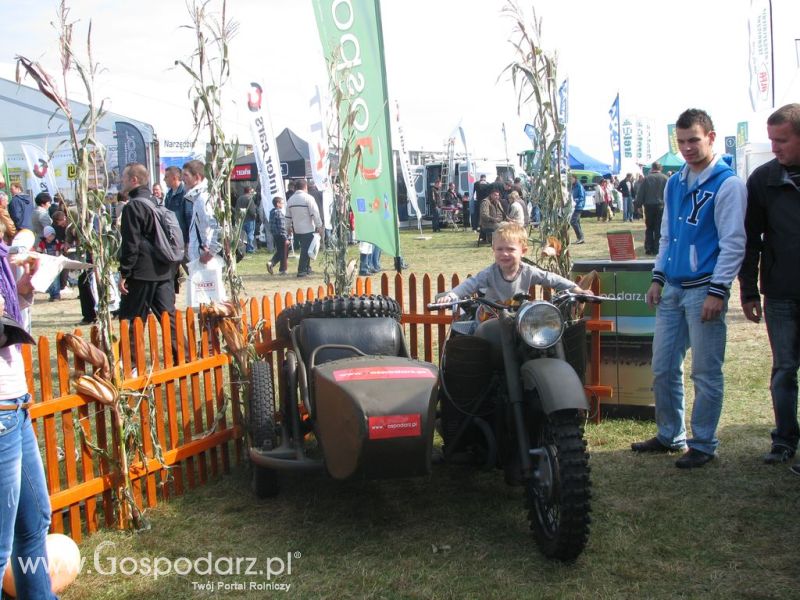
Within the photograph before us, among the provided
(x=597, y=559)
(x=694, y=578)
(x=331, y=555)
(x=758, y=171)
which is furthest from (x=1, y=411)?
(x=758, y=171)

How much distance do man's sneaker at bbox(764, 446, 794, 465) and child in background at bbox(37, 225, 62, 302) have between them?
12500 millimetres

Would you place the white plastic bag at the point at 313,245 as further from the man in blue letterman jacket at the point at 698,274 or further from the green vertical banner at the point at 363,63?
the man in blue letterman jacket at the point at 698,274

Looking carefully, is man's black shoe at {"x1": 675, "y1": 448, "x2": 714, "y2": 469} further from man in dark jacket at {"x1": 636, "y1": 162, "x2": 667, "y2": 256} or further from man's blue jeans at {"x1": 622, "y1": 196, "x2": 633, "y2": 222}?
man's blue jeans at {"x1": 622, "y1": 196, "x2": 633, "y2": 222}

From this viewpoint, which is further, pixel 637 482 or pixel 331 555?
pixel 637 482

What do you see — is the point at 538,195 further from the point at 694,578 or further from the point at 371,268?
the point at 371,268

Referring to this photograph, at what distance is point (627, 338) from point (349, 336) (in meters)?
2.19

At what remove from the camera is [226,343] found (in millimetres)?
4906

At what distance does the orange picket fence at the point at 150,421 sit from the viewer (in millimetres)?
3928

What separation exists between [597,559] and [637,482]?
3.35 feet

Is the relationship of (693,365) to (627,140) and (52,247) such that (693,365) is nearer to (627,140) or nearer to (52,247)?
(52,247)

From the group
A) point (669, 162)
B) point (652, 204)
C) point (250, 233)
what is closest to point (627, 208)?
point (669, 162)

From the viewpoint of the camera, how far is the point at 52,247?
14656 millimetres

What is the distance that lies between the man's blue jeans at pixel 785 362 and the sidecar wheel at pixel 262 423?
2.88m

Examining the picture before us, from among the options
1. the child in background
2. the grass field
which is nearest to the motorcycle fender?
the grass field
